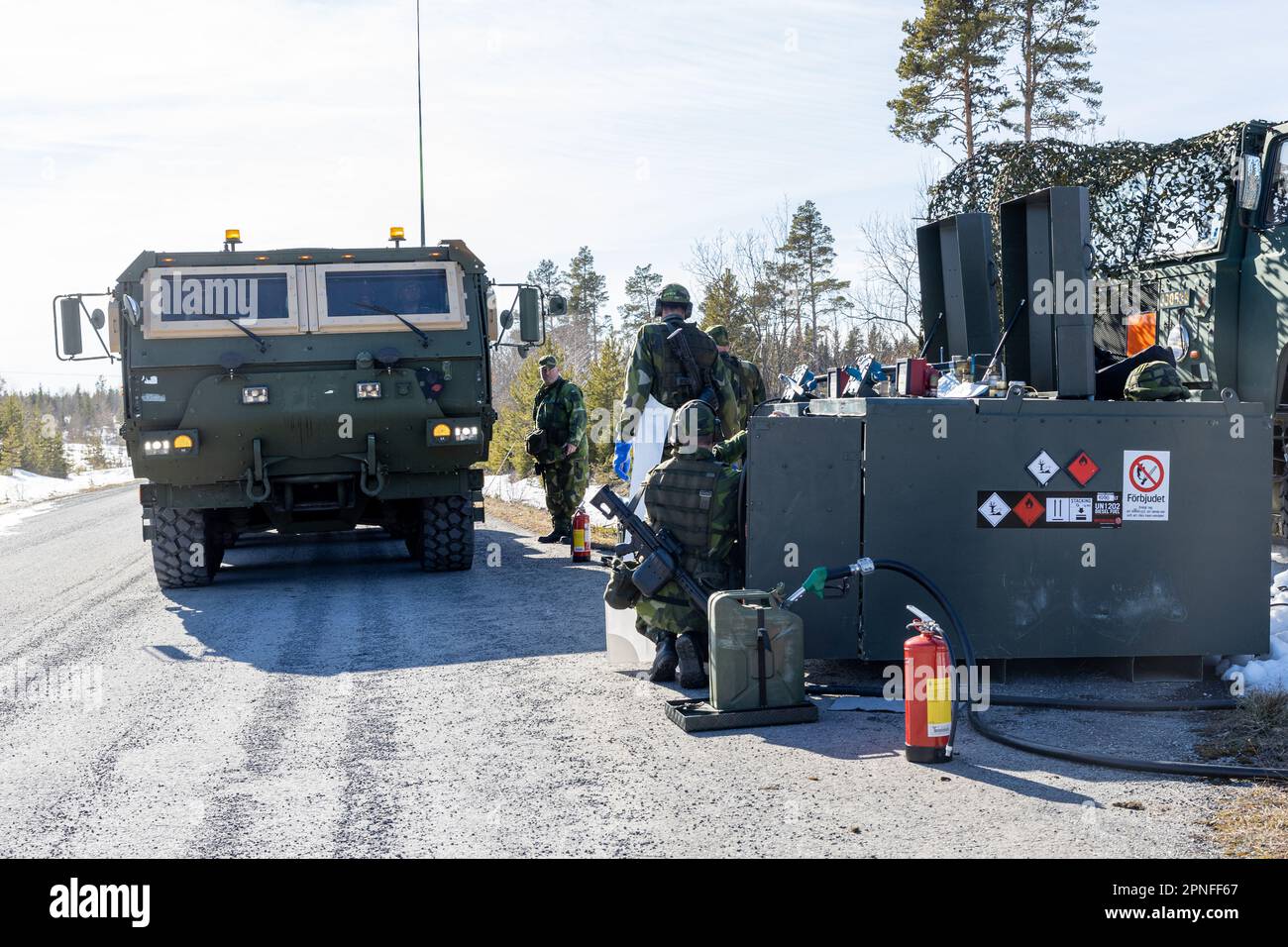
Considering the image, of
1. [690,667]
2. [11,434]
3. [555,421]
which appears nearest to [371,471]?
[555,421]

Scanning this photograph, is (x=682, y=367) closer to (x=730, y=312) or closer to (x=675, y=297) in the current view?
(x=675, y=297)

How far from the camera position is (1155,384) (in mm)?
6125

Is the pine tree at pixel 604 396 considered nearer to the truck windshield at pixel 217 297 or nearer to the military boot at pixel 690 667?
the truck windshield at pixel 217 297

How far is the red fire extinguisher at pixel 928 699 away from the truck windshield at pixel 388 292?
22.3ft

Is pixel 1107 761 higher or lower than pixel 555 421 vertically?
lower

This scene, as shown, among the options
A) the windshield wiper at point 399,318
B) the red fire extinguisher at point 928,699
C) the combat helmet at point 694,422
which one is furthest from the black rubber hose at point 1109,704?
the windshield wiper at point 399,318

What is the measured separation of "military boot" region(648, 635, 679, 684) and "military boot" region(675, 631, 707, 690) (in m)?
0.10

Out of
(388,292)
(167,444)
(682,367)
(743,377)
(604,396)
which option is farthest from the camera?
(604,396)

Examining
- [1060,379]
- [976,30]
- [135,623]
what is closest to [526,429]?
[976,30]

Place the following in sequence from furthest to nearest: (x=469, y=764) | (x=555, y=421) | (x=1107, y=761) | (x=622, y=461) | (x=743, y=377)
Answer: (x=555, y=421) → (x=622, y=461) → (x=743, y=377) → (x=469, y=764) → (x=1107, y=761)

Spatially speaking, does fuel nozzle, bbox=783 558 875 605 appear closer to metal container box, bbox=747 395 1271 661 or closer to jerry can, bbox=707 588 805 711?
jerry can, bbox=707 588 805 711

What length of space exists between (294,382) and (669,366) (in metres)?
3.45

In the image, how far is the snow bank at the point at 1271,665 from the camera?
587 centimetres

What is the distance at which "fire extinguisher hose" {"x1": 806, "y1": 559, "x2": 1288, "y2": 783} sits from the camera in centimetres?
444
